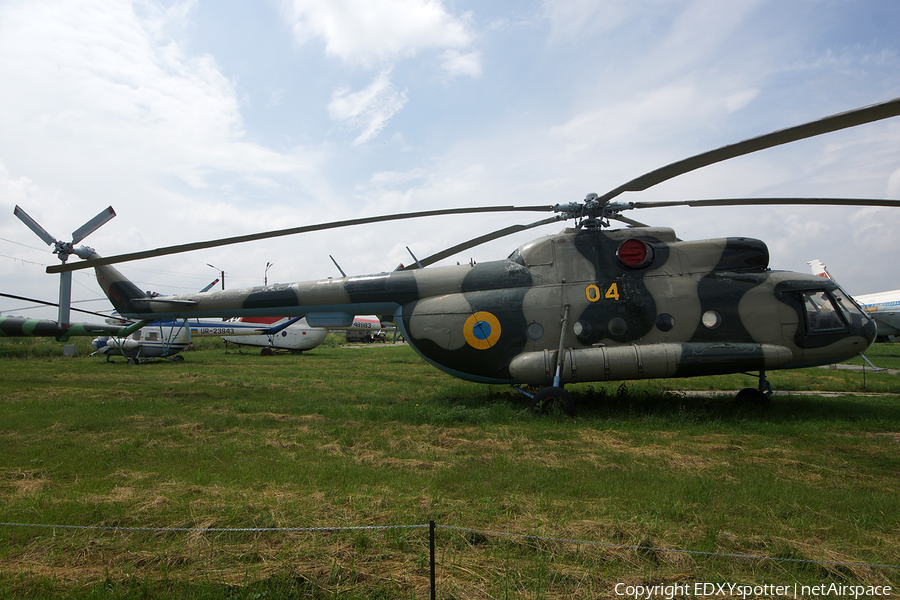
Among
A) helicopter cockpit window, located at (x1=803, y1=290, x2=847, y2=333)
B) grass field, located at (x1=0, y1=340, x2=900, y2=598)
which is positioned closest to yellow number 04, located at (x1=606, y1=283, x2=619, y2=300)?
grass field, located at (x1=0, y1=340, x2=900, y2=598)

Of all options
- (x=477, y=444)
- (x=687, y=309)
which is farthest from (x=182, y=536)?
(x=687, y=309)

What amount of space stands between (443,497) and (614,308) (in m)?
6.30

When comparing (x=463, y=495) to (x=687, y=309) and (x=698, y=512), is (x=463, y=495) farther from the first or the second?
(x=687, y=309)

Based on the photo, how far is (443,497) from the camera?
4938 mm

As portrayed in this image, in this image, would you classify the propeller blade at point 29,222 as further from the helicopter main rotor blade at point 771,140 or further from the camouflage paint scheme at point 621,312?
the helicopter main rotor blade at point 771,140

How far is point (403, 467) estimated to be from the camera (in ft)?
20.0

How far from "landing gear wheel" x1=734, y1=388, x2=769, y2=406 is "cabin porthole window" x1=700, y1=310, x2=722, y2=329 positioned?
2.11 meters

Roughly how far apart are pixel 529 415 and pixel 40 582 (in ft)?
23.7

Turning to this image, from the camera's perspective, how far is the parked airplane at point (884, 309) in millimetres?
27862

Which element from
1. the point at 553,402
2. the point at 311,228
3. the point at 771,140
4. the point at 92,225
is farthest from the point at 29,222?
the point at 771,140

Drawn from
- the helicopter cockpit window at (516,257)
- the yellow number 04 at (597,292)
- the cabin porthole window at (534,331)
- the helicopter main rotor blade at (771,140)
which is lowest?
the cabin porthole window at (534,331)

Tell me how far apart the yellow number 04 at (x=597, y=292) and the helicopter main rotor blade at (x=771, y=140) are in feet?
6.98

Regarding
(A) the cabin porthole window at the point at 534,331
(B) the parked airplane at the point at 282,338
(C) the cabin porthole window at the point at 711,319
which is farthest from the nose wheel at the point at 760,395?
(B) the parked airplane at the point at 282,338

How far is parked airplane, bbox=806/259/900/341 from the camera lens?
2786cm
